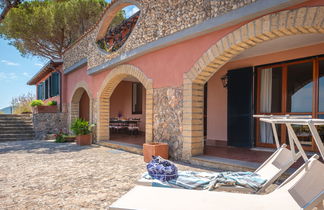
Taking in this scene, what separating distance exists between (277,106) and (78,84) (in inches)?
352

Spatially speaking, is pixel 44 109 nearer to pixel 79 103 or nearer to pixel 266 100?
pixel 79 103

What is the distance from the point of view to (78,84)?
12.0 meters

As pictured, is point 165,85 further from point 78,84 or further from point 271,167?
point 78,84

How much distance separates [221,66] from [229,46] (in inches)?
24.4

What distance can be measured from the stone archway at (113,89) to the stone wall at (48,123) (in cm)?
446

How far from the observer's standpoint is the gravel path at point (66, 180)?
3364 mm

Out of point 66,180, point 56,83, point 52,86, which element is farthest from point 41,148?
point 52,86

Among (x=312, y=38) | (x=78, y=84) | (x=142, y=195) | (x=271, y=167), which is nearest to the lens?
(x=142, y=195)

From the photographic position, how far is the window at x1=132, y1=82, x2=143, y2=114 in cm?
1320

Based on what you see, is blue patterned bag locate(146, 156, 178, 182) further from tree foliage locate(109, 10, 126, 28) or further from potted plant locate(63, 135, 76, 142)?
tree foliage locate(109, 10, 126, 28)

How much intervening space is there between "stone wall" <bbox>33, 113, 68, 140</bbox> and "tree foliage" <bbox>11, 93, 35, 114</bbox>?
5576 mm

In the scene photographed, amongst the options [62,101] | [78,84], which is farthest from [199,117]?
[62,101]

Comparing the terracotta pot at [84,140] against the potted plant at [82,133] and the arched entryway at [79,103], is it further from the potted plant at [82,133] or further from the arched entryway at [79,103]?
the arched entryway at [79,103]

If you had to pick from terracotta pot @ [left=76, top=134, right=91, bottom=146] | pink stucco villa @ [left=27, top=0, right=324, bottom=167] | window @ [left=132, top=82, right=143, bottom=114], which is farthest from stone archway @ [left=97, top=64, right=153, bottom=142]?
window @ [left=132, top=82, right=143, bottom=114]
